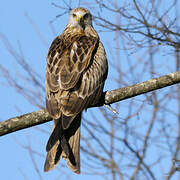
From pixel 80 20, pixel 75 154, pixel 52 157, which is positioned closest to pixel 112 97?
pixel 75 154

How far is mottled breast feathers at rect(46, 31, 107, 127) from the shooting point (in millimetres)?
5266

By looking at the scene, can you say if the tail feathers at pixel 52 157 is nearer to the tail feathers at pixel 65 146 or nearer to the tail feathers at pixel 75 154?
the tail feathers at pixel 65 146

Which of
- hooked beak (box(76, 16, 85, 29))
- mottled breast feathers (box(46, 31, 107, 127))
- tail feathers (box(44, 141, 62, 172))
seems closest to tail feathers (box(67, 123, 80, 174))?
tail feathers (box(44, 141, 62, 172))

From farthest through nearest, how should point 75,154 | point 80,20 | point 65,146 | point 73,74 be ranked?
point 80,20 < point 73,74 < point 75,154 < point 65,146

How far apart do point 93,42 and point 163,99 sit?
7.80ft

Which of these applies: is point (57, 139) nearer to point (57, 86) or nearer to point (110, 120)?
point (57, 86)

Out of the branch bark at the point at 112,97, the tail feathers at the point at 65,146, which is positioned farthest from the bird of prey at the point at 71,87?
the branch bark at the point at 112,97

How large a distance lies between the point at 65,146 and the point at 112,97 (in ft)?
2.59

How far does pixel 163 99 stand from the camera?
8188 mm

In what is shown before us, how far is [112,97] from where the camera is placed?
5375mm

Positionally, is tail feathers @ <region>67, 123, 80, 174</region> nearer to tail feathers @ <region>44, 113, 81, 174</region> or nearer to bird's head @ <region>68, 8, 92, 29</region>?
tail feathers @ <region>44, 113, 81, 174</region>

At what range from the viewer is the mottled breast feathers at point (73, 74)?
5266 mm

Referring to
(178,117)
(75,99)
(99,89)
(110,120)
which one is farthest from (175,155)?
(75,99)

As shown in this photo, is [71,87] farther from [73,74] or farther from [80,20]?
[80,20]
